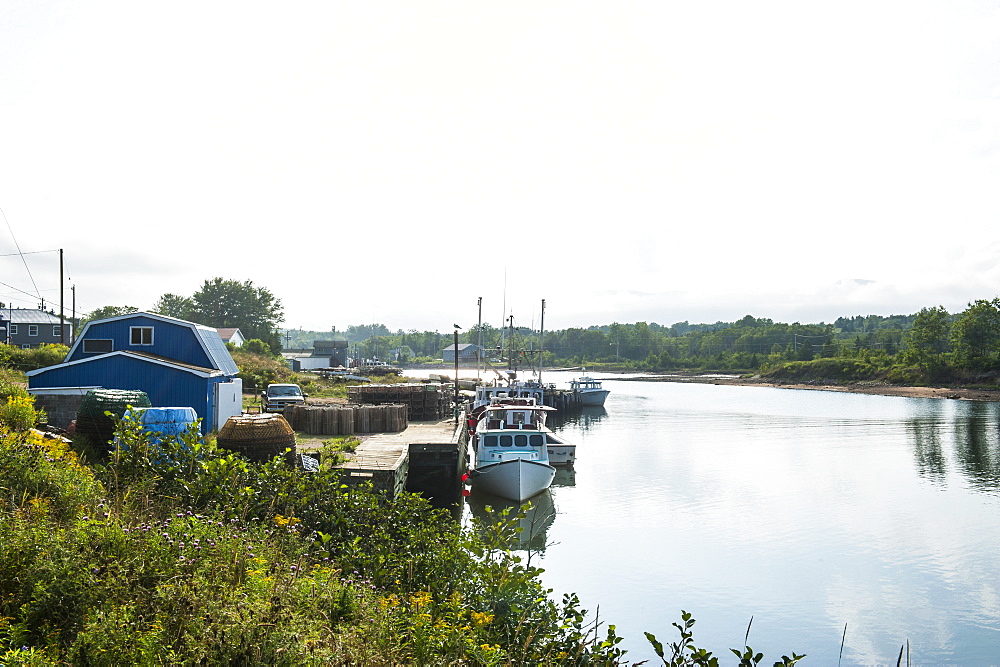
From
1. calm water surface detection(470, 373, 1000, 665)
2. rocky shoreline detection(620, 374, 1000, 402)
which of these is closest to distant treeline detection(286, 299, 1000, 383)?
rocky shoreline detection(620, 374, 1000, 402)

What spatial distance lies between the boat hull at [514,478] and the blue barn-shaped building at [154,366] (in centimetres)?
994

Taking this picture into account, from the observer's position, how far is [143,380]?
2238 cm

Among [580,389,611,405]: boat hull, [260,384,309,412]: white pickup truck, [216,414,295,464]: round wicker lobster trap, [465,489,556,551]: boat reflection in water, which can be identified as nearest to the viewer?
[216,414,295,464]: round wicker lobster trap

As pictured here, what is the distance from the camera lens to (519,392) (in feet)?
177

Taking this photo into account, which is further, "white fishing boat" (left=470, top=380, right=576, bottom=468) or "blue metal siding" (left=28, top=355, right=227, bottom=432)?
"white fishing boat" (left=470, top=380, right=576, bottom=468)

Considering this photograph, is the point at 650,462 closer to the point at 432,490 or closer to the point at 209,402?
the point at 432,490

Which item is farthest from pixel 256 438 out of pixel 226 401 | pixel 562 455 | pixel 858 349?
pixel 858 349

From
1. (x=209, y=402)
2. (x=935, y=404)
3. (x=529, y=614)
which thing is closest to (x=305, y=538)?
(x=529, y=614)

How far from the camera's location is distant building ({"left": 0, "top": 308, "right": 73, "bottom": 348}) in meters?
65.2

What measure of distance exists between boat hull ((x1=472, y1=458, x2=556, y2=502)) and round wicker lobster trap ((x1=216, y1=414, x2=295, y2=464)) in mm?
11686

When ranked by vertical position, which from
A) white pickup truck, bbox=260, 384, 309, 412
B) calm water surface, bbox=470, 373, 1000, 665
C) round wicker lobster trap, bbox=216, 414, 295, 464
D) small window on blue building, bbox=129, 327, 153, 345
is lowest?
calm water surface, bbox=470, 373, 1000, 665

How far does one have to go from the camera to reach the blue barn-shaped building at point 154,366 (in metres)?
21.9

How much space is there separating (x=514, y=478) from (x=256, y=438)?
12661 mm

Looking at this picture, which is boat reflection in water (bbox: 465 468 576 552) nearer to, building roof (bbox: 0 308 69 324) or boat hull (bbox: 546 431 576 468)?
boat hull (bbox: 546 431 576 468)
